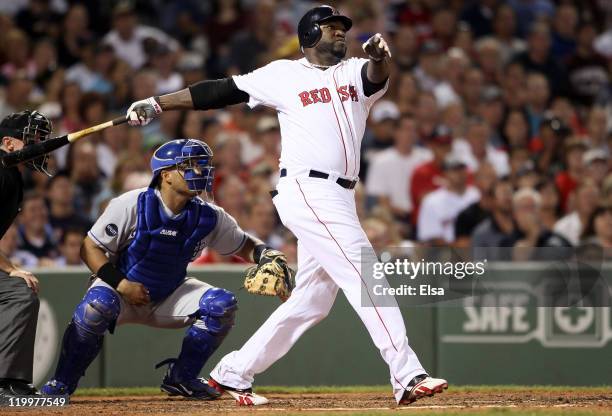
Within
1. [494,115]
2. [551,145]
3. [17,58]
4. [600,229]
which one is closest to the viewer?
[600,229]

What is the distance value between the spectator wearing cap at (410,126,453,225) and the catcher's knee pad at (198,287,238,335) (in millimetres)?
4487

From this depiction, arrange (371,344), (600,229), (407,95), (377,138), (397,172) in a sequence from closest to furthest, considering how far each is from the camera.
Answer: (371,344), (600,229), (397,172), (377,138), (407,95)

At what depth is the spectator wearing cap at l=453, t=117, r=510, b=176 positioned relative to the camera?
454 inches

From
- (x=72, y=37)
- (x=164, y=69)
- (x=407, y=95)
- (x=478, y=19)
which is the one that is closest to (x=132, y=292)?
(x=164, y=69)

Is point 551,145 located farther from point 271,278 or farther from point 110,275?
point 110,275

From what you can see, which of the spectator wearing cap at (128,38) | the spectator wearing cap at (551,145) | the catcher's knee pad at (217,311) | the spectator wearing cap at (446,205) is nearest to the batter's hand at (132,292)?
the catcher's knee pad at (217,311)

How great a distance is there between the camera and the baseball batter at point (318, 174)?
5.94 metres

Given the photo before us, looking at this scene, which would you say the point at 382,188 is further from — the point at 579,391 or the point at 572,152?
the point at 579,391

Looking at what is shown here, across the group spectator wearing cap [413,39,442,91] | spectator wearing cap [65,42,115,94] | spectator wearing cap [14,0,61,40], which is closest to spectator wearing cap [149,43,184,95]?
spectator wearing cap [65,42,115,94]

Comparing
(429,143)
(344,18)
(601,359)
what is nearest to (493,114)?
(429,143)

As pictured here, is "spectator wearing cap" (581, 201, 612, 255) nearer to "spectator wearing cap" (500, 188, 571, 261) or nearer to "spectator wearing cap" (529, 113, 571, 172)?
"spectator wearing cap" (500, 188, 571, 261)

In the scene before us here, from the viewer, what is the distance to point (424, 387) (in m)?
5.78

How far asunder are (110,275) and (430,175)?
17.1ft

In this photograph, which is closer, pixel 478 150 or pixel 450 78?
pixel 478 150
